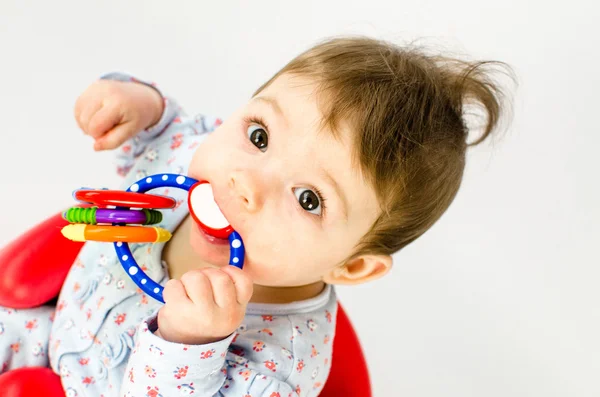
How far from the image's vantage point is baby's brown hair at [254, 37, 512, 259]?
76 centimetres

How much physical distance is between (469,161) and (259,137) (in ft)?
1.88

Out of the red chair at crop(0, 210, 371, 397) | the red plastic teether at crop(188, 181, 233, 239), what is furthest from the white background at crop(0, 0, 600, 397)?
the red plastic teether at crop(188, 181, 233, 239)

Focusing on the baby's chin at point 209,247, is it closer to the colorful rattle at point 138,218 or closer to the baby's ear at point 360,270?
the colorful rattle at point 138,218

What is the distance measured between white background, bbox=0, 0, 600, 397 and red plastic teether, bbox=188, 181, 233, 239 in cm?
61

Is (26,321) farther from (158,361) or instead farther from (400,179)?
(400,179)

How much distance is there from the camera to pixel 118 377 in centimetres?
88

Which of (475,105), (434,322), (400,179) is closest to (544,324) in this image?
(434,322)

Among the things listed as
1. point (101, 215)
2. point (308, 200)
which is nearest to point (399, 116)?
point (308, 200)

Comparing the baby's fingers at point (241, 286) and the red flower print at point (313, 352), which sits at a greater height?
the baby's fingers at point (241, 286)

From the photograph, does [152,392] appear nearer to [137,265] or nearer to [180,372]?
[180,372]

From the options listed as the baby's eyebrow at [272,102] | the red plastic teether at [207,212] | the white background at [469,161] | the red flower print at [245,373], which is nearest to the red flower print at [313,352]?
the red flower print at [245,373]

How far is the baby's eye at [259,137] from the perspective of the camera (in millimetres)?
805

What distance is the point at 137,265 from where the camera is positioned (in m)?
0.81

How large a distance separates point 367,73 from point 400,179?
0.42 feet
